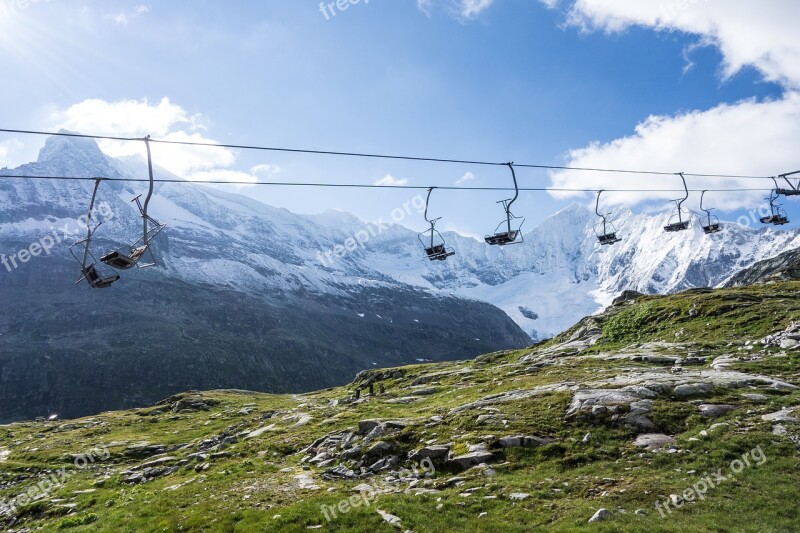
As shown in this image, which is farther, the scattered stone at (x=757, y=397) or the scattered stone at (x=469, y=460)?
the scattered stone at (x=757, y=397)

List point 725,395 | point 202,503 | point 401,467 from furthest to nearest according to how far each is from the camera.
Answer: point 725,395, point 401,467, point 202,503

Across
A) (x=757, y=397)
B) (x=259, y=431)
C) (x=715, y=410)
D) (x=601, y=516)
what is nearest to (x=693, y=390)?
(x=757, y=397)

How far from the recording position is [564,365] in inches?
2124

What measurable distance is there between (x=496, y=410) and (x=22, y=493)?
31006 millimetres

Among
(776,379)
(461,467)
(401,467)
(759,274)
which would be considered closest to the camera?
(461,467)

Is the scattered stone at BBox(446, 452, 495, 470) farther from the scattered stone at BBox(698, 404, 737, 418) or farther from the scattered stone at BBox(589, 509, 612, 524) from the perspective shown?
the scattered stone at BBox(698, 404, 737, 418)

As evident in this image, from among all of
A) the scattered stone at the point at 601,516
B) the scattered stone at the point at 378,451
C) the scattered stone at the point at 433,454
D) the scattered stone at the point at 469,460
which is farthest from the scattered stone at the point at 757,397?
the scattered stone at the point at 378,451

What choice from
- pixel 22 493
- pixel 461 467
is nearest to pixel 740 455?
pixel 461 467

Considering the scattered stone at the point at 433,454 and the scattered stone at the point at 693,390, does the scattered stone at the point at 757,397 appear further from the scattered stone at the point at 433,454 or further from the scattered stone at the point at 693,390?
the scattered stone at the point at 433,454

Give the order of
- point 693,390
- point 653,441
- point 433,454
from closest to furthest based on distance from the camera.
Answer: point 653,441, point 433,454, point 693,390

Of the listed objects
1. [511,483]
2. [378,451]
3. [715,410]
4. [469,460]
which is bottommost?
[715,410]

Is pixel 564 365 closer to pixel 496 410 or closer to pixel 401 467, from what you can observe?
pixel 496 410

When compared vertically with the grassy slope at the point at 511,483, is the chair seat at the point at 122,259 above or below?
above

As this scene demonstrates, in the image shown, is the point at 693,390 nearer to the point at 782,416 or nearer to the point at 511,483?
the point at 782,416
